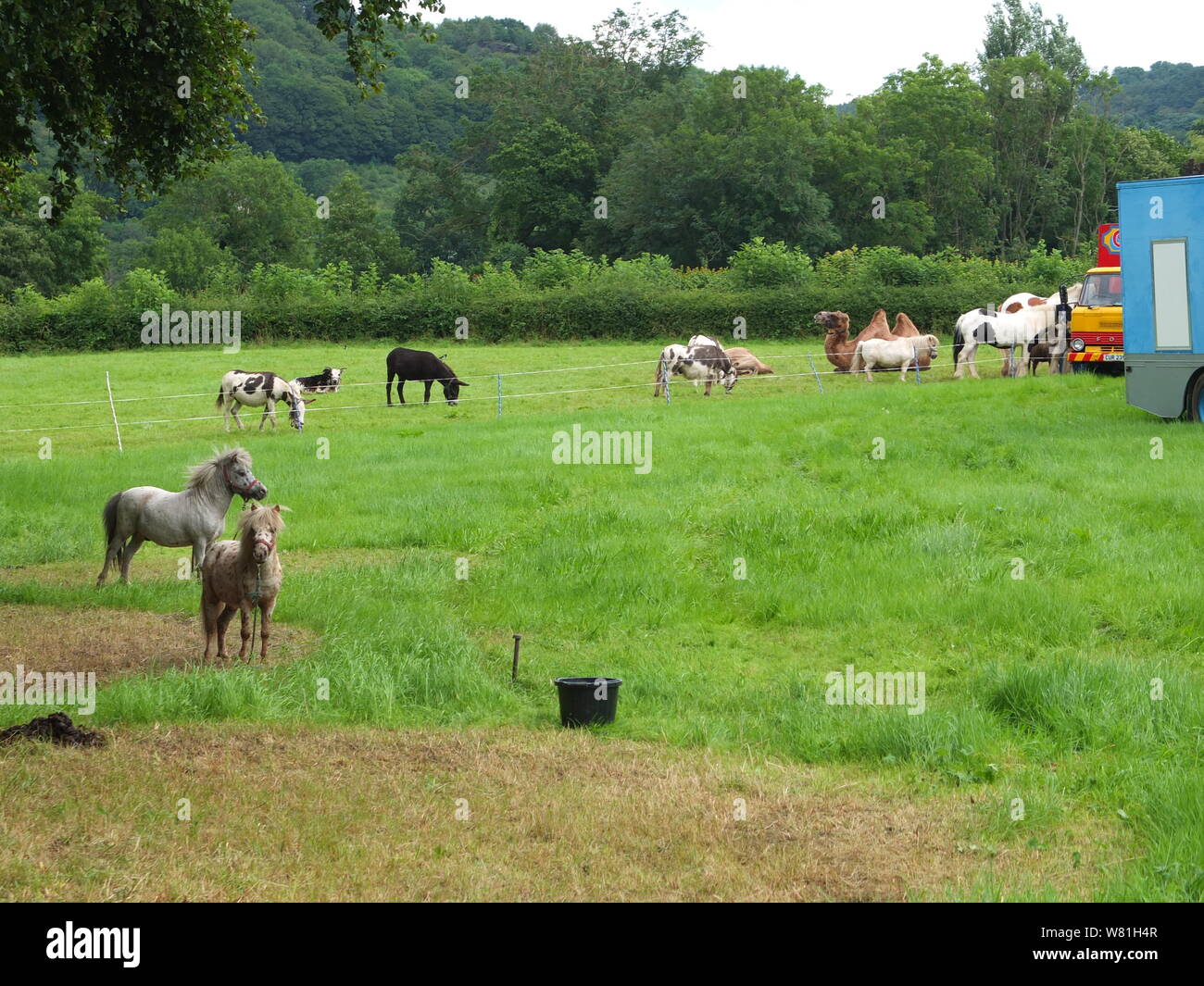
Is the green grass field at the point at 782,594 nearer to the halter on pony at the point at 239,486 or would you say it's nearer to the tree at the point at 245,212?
the halter on pony at the point at 239,486

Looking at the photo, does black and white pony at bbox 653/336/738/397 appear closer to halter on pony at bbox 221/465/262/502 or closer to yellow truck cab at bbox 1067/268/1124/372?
yellow truck cab at bbox 1067/268/1124/372

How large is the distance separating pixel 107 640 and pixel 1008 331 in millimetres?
25434

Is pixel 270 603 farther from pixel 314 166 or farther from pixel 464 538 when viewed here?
pixel 314 166

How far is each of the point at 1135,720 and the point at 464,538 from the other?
865 centimetres

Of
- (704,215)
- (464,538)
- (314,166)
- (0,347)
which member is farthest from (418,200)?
(464,538)

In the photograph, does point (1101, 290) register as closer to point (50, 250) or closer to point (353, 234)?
point (353, 234)

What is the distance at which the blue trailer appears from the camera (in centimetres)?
1847

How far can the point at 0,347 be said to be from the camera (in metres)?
41.8

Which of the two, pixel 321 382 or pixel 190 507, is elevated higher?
pixel 321 382

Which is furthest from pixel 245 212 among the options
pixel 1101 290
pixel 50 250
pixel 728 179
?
pixel 1101 290

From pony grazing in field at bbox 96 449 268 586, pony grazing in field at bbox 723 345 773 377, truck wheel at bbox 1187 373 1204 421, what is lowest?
pony grazing in field at bbox 96 449 268 586

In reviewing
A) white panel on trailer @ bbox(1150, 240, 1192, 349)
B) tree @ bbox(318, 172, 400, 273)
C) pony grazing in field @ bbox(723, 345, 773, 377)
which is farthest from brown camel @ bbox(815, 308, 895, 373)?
tree @ bbox(318, 172, 400, 273)

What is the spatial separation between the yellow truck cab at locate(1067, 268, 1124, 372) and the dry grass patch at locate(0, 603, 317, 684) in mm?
21692

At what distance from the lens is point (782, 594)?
37.2 ft
